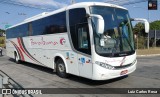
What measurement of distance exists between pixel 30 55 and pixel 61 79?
516 centimetres

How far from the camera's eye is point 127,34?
29.5 ft

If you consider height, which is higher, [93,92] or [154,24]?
[154,24]

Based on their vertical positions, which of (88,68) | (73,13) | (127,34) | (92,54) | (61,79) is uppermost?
(73,13)

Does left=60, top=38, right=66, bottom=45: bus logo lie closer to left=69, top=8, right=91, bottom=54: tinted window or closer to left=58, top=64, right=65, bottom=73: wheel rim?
left=69, top=8, right=91, bottom=54: tinted window

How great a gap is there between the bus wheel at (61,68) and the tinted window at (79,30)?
5.53ft

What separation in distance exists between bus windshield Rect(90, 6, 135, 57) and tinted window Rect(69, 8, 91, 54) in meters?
0.43

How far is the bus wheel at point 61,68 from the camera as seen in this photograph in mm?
10352

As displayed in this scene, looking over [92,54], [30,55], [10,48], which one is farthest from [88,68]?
[10,48]

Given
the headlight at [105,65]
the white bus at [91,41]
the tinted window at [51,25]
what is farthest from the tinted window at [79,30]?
the tinted window at [51,25]

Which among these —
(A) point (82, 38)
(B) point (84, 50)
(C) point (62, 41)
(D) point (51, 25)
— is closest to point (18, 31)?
(D) point (51, 25)

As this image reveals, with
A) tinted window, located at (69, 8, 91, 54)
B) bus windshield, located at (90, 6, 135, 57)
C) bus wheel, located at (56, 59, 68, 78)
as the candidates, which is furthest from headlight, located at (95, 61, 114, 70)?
bus wheel, located at (56, 59, 68, 78)

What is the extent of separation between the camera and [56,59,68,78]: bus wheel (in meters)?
10.4

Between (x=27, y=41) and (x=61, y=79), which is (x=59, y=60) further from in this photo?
(x=27, y=41)

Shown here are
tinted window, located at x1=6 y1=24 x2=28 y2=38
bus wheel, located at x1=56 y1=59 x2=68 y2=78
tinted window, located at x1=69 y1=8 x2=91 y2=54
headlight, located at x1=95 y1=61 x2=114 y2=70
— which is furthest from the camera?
tinted window, located at x1=6 y1=24 x2=28 y2=38
